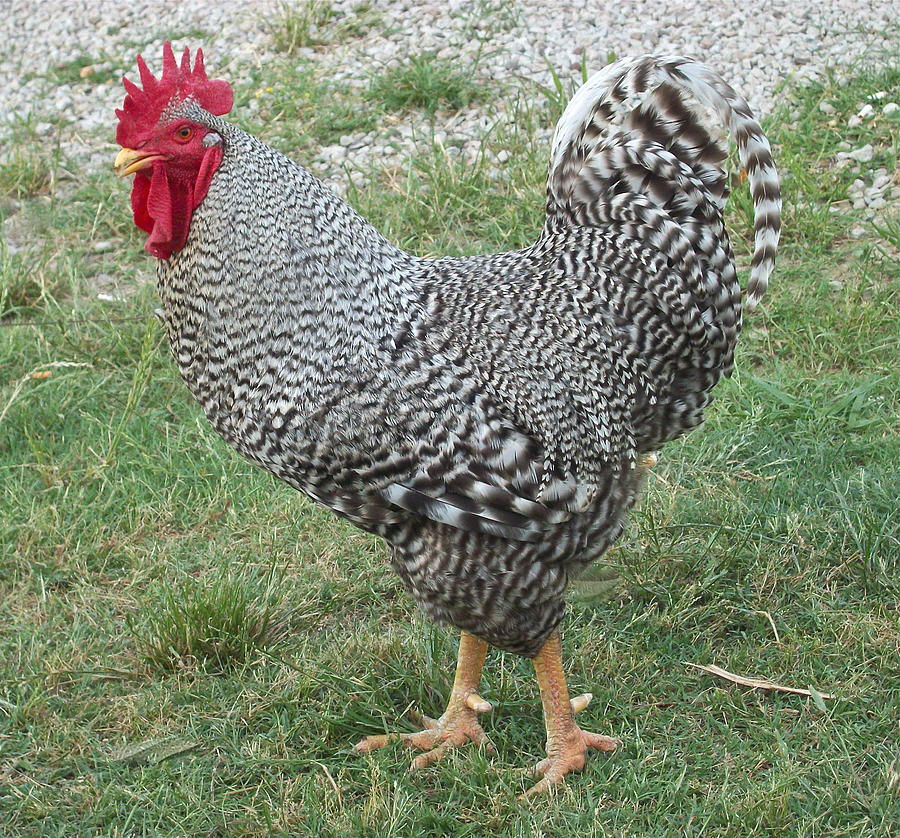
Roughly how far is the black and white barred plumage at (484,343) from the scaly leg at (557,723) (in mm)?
168

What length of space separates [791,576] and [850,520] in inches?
15.2

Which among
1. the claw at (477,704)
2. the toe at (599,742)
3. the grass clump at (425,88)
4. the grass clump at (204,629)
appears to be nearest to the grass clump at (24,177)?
the grass clump at (425,88)

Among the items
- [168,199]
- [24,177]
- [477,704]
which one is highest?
[168,199]

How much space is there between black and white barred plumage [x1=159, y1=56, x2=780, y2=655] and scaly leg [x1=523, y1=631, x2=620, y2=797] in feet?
0.55

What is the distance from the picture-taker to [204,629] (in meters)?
4.25

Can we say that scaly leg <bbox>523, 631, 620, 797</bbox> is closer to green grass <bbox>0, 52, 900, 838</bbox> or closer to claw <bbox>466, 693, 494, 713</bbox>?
green grass <bbox>0, 52, 900, 838</bbox>

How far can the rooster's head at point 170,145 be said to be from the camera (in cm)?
330

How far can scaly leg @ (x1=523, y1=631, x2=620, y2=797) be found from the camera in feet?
12.3

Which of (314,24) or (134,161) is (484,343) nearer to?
(134,161)

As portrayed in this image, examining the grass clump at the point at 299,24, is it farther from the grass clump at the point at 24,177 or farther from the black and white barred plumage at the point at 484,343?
the black and white barred plumage at the point at 484,343

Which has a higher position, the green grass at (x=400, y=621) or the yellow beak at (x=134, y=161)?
the yellow beak at (x=134, y=161)

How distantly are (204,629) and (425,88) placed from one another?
15.0 ft

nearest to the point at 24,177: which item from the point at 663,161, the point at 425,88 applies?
the point at 425,88

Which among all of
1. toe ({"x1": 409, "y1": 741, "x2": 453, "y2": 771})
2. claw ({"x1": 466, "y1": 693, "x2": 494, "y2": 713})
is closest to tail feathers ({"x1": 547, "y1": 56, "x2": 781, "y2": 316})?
claw ({"x1": 466, "y1": 693, "x2": 494, "y2": 713})
